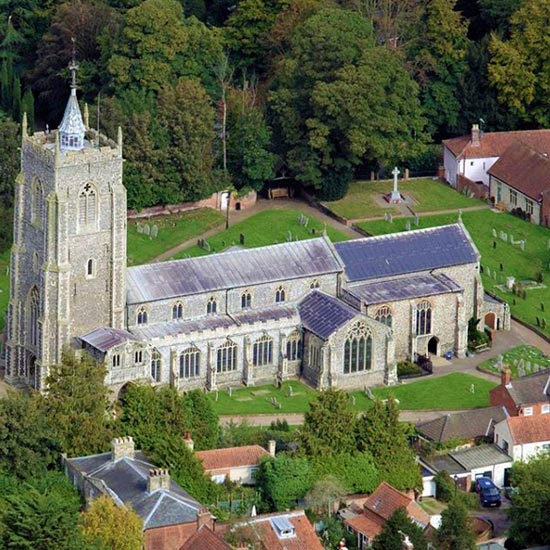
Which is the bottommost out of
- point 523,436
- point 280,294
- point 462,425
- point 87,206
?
point 462,425

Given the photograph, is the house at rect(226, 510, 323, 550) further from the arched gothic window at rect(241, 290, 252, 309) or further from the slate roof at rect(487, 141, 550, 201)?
the slate roof at rect(487, 141, 550, 201)

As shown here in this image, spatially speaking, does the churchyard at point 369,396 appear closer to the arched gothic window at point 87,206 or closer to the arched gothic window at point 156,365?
the arched gothic window at point 156,365

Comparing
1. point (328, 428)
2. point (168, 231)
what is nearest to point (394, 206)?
point (168, 231)

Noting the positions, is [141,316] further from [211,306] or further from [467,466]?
[467,466]

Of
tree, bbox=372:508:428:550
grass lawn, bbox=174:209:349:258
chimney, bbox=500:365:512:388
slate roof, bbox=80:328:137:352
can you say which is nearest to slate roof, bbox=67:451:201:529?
tree, bbox=372:508:428:550

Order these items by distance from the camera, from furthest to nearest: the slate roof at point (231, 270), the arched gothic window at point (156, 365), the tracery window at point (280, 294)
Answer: the tracery window at point (280, 294) < the slate roof at point (231, 270) < the arched gothic window at point (156, 365)

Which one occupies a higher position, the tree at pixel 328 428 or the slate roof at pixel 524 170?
the slate roof at pixel 524 170

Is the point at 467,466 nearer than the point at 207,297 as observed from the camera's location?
Yes

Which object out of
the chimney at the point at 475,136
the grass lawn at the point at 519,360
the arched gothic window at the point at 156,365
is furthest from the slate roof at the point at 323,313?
the chimney at the point at 475,136
